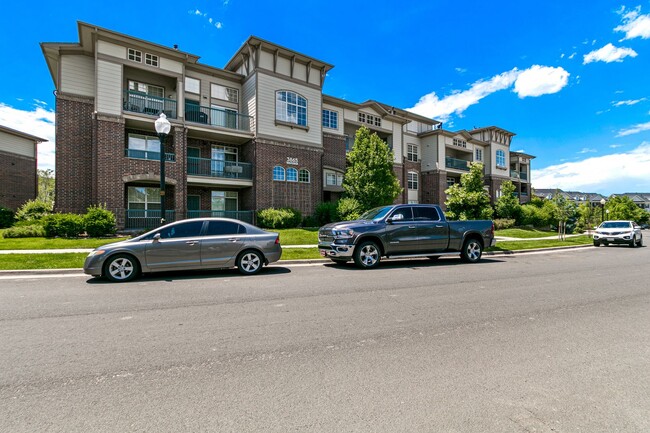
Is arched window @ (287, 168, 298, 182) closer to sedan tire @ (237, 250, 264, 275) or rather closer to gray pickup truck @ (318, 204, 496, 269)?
gray pickup truck @ (318, 204, 496, 269)

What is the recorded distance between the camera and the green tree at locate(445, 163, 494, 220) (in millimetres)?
18173

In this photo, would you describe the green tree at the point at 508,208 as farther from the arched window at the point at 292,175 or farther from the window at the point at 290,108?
the arched window at the point at 292,175

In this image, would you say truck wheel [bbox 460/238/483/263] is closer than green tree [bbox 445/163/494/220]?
Yes

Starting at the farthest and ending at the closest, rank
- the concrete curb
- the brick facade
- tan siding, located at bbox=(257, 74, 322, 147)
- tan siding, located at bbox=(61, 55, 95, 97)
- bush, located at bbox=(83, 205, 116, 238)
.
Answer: the brick facade → tan siding, located at bbox=(257, 74, 322, 147) → tan siding, located at bbox=(61, 55, 95, 97) → bush, located at bbox=(83, 205, 116, 238) → the concrete curb

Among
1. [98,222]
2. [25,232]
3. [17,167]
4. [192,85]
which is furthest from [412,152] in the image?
[17,167]

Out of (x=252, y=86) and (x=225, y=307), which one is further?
(x=252, y=86)

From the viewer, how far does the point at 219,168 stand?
848 inches

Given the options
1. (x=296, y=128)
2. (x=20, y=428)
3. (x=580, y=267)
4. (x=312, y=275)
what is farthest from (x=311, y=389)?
(x=296, y=128)

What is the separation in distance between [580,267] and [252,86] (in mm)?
19839

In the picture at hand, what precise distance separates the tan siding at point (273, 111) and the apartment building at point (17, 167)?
20.4 m

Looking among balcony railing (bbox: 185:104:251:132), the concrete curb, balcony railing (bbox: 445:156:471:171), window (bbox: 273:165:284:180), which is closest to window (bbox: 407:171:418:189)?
balcony railing (bbox: 445:156:471:171)

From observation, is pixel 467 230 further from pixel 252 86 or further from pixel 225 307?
pixel 252 86

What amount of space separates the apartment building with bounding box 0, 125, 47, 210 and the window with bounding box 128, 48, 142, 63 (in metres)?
15.3

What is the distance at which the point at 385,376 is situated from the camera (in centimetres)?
332
